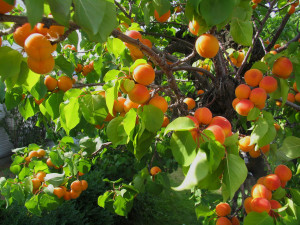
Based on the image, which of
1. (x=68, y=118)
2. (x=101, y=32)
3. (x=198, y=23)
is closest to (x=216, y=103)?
(x=198, y=23)

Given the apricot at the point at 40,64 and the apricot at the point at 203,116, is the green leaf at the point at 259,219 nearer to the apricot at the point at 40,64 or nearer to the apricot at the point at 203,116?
the apricot at the point at 203,116

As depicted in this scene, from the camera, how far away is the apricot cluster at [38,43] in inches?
24.1

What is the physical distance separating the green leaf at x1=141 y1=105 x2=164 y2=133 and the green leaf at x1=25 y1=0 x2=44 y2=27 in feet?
1.32

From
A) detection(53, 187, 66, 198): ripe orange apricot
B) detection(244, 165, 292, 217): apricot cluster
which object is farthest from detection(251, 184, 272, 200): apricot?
detection(53, 187, 66, 198): ripe orange apricot

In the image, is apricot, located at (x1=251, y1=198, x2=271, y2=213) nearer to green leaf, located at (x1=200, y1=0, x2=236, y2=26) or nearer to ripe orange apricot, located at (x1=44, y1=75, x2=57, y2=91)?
green leaf, located at (x1=200, y1=0, x2=236, y2=26)

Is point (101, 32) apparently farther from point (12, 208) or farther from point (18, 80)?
point (12, 208)

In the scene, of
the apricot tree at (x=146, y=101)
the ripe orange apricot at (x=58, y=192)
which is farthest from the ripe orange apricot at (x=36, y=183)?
the ripe orange apricot at (x=58, y=192)

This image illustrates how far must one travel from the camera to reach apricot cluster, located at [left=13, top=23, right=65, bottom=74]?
0.61m

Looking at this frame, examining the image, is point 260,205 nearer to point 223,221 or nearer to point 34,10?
point 223,221

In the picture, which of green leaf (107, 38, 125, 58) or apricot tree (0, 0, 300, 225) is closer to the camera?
apricot tree (0, 0, 300, 225)

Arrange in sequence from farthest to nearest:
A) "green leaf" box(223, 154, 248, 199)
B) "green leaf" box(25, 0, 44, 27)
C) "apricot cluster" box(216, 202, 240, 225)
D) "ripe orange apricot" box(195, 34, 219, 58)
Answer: "apricot cluster" box(216, 202, 240, 225) → "ripe orange apricot" box(195, 34, 219, 58) → "green leaf" box(223, 154, 248, 199) → "green leaf" box(25, 0, 44, 27)

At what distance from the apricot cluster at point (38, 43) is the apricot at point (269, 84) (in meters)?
0.84

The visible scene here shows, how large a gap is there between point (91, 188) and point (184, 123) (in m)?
3.28

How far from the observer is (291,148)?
1.08 metres
